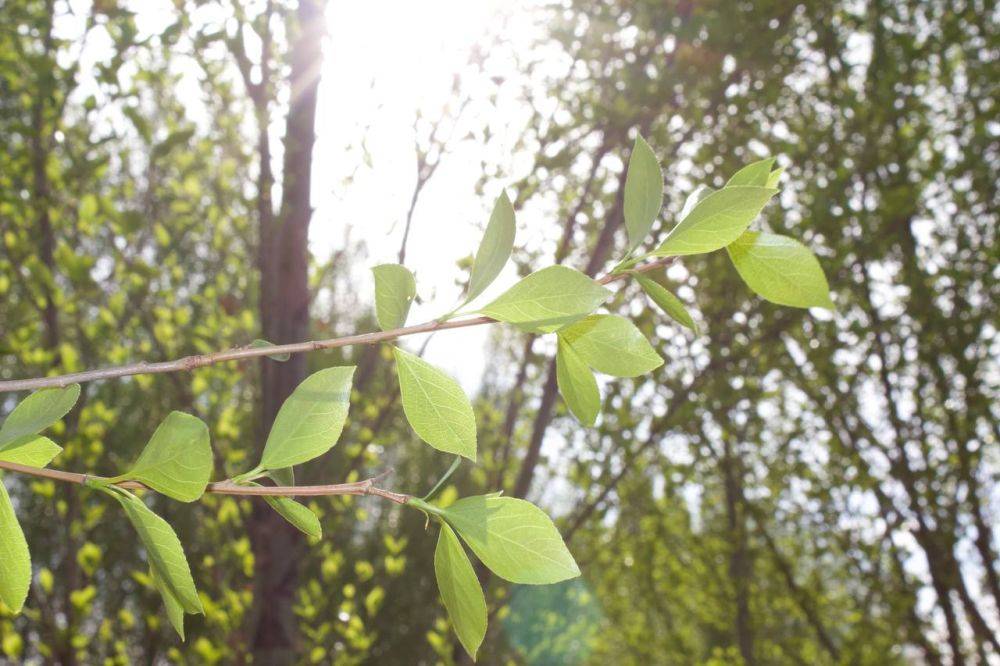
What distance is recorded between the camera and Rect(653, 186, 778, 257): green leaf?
322 millimetres

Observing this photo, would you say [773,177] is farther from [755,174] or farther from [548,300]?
[548,300]

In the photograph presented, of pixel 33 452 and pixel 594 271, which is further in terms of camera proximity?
pixel 594 271

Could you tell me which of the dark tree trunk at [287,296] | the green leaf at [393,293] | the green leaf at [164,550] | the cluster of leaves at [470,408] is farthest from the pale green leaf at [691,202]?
the dark tree trunk at [287,296]

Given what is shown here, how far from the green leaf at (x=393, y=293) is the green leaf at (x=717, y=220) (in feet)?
0.34

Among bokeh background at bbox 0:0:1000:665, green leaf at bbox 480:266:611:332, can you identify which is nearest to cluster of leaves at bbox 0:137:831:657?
green leaf at bbox 480:266:611:332

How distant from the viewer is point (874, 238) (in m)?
2.60

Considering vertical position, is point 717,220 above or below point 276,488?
above

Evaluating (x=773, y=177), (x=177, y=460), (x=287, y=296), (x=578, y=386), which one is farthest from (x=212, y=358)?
(x=287, y=296)

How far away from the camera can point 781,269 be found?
1.18ft

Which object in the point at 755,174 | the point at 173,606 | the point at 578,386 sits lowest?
the point at 173,606

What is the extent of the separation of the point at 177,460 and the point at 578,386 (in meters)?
0.17

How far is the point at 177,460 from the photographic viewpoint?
1.11 ft

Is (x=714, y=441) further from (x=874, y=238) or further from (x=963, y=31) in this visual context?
(x=963, y=31)

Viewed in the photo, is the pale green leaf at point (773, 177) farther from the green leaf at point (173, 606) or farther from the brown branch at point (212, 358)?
the green leaf at point (173, 606)
